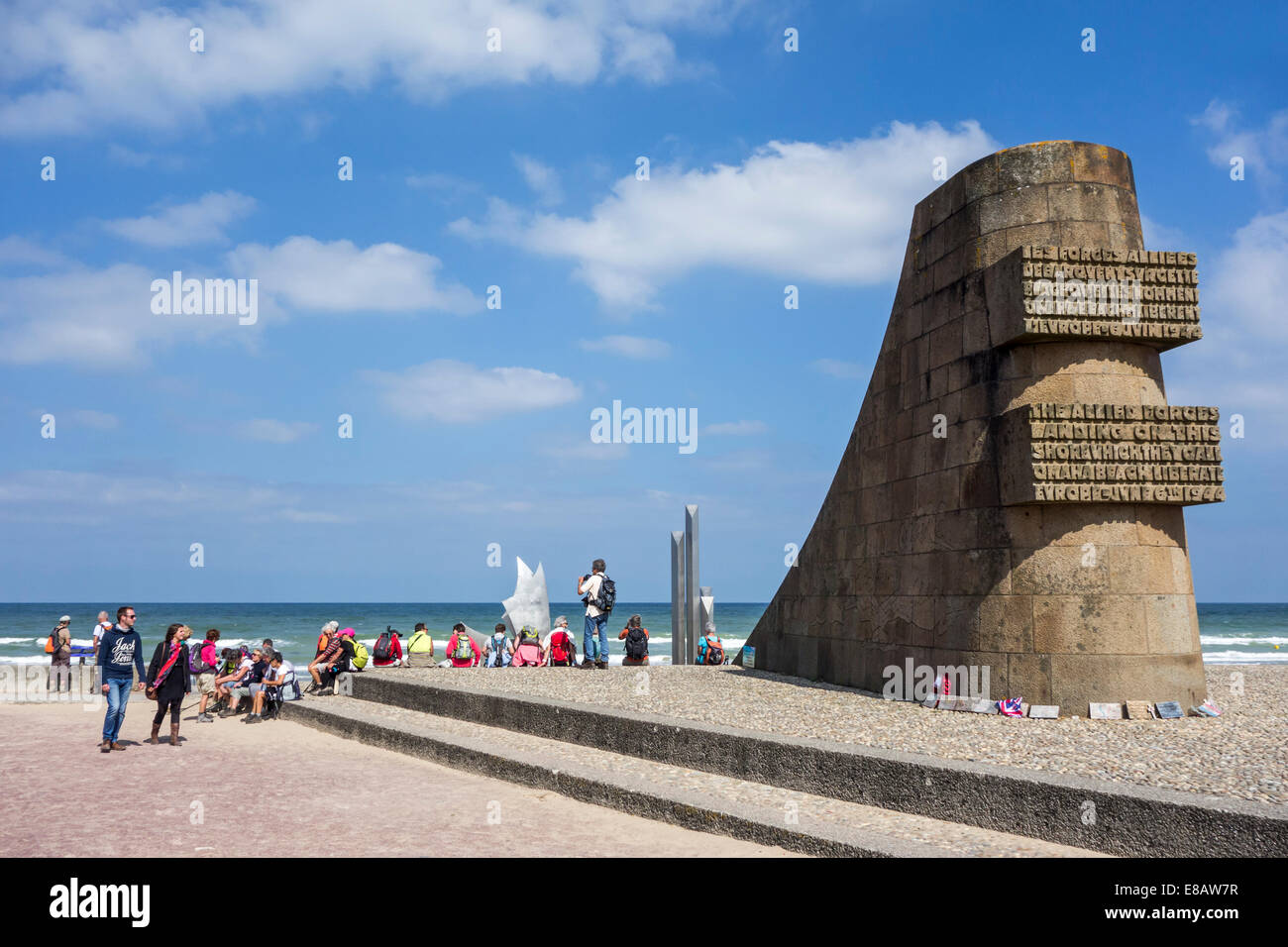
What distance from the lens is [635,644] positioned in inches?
714

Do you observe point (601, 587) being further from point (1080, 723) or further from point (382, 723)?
point (1080, 723)

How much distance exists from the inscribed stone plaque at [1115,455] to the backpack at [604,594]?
789 cm

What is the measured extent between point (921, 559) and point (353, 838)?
22.6ft

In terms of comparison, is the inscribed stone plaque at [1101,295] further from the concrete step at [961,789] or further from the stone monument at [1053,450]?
the concrete step at [961,789]

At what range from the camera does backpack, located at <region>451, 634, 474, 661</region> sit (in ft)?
67.6

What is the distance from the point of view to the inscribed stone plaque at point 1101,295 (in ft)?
31.0

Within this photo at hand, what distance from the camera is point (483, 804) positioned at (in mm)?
7707

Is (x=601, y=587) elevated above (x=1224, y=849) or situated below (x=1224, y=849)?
above

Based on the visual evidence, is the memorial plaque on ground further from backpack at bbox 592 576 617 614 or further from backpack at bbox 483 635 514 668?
backpack at bbox 483 635 514 668

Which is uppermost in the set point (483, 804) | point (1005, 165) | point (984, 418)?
point (1005, 165)

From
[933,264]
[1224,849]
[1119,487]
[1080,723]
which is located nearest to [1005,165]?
[933,264]
